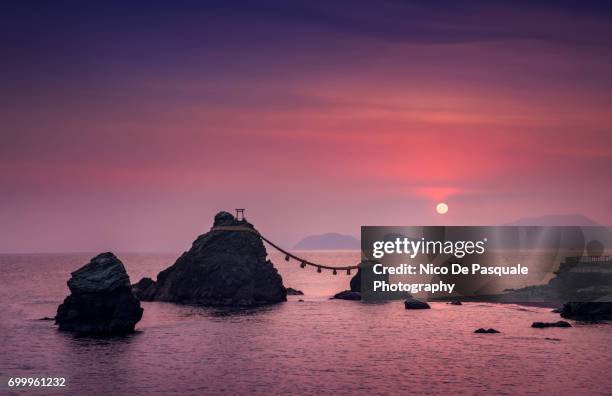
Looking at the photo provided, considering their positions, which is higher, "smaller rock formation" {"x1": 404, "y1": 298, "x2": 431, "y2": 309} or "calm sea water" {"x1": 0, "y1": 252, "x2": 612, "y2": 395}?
"smaller rock formation" {"x1": 404, "y1": 298, "x2": 431, "y2": 309}

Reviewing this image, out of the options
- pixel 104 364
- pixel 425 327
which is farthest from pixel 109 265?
pixel 425 327

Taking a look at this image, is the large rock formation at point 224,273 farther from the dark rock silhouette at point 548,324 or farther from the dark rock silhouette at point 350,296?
the dark rock silhouette at point 548,324

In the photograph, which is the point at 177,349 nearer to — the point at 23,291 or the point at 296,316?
the point at 296,316

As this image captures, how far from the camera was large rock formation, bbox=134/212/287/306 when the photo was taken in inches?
4833

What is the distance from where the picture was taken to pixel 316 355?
225ft

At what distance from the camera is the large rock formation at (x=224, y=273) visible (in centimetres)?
12275

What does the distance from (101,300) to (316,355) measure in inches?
1106

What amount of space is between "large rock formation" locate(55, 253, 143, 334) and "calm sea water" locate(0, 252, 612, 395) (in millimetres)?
3374

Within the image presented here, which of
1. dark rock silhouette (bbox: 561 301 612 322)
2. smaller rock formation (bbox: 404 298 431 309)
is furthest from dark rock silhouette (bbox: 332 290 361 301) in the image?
dark rock silhouette (bbox: 561 301 612 322)

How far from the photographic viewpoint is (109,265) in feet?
268

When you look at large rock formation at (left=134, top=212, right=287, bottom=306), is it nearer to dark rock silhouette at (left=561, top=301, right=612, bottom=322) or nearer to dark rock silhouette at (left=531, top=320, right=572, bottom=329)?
dark rock silhouette at (left=531, top=320, right=572, bottom=329)

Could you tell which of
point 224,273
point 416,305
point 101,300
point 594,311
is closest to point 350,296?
point 416,305

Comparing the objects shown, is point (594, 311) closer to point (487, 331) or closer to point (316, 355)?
point (487, 331)

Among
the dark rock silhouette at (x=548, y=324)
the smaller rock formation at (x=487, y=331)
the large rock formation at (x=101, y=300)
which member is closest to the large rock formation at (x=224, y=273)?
the large rock formation at (x=101, y=300)
